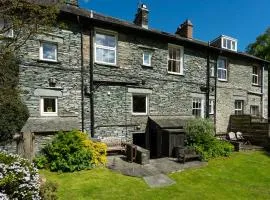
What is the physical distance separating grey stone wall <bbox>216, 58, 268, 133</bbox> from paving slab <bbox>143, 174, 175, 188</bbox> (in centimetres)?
1131

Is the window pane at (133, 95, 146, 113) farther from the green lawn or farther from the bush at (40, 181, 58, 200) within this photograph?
the bush at (40, 181, 58, 200)

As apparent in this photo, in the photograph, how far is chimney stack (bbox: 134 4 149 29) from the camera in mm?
19172

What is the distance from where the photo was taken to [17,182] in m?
6.95

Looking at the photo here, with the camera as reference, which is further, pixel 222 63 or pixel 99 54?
pixel 222 63

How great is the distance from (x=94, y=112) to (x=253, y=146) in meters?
11.6

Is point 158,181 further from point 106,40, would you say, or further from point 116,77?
point 106,40

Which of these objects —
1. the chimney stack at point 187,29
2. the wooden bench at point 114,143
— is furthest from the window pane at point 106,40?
the chimney stack at point 187,29

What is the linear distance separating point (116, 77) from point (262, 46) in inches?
Result: 1088

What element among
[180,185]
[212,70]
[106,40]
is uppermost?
[106,40]

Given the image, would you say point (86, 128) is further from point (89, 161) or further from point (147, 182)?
point (147, 182)

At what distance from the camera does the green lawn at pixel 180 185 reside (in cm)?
968

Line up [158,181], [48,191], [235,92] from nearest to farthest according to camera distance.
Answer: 1. [48,191]
2. [158,181]
3. [235,92]

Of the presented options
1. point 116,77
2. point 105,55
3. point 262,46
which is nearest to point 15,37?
→ point 105,55

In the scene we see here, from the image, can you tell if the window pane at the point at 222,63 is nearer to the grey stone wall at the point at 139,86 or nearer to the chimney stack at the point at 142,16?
the grey stone wall at the point at 139,86
